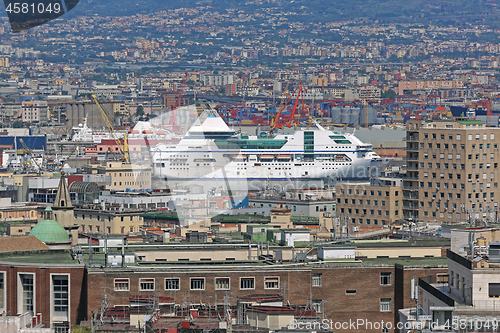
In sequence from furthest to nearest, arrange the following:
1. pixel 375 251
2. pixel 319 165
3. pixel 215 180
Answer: pixel 319 165, pixel 215 180, pixel 375 251

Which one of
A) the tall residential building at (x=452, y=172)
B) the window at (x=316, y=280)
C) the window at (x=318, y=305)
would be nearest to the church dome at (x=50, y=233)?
the window at (x=316, y=280)

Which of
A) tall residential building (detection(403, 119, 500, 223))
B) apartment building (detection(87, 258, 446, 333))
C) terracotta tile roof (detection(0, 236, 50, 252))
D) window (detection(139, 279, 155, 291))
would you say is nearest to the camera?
apartment building (detection(87, 258, 446, 333))

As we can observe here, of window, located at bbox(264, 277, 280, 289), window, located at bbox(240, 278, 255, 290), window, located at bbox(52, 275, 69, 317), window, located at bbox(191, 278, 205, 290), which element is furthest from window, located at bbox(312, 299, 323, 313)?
window, located at bbox(52, 275, 69, 317)

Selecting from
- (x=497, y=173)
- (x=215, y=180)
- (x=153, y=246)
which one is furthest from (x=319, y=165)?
(x=153, y=246)

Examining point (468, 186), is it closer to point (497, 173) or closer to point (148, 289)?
point (497, 173)

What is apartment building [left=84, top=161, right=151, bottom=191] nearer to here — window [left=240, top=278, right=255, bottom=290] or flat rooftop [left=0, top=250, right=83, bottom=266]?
flat rooftop [left=0, top=250, right=83, bottom=266]

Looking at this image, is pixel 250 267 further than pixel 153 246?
No
